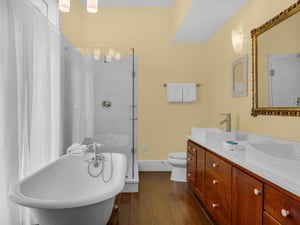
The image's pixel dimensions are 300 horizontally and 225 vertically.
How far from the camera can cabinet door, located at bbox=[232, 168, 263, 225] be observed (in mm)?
1492

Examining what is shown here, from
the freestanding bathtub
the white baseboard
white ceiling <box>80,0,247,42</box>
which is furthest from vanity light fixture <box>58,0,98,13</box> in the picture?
the white baseboard

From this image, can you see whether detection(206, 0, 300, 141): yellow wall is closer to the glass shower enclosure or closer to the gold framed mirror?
the gold framed mirror

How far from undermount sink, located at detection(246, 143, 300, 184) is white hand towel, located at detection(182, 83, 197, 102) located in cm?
242

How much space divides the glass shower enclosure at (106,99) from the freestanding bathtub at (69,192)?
0.64 meters

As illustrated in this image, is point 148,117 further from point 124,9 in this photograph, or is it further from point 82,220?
point 82,220

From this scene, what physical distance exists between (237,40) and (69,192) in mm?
2662

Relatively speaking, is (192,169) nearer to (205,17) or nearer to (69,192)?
(69,192)

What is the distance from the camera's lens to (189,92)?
4305 mm

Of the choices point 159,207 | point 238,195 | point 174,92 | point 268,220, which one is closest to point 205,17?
point 174,92

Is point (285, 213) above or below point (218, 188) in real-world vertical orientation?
above

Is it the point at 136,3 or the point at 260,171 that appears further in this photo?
the point at 136,3

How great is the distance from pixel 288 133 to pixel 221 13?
1.76m

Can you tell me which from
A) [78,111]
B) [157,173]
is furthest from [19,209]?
[157,173]

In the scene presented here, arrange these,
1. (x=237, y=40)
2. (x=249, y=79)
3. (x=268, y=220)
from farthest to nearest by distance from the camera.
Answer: (x=237, y=40) < (x=249, y=79) < (x=268, y=220)
